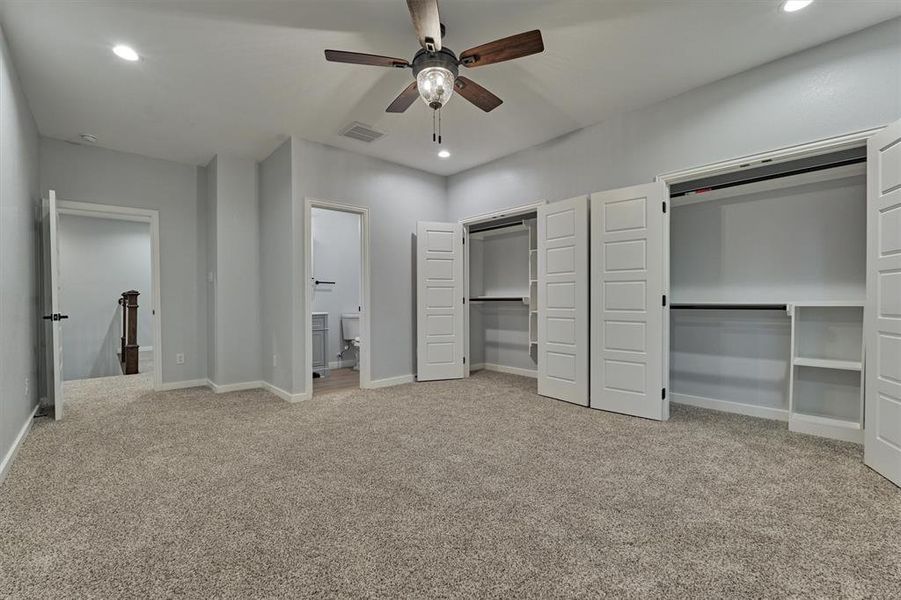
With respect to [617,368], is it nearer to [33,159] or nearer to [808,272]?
[808,272]

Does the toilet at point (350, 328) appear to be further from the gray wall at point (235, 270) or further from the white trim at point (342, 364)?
the gray wall at point (235, 270)

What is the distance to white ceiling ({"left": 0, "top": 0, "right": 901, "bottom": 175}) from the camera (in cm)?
240

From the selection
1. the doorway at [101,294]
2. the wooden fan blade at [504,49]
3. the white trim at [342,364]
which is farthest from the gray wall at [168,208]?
the wooden fan blade at [504,49]

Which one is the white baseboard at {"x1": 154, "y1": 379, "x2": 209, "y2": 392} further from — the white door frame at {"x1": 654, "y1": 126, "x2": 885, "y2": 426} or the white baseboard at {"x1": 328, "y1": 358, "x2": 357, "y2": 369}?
the white door frame at {"x1": 654, "y1": 126, "x2": 885, "y2": 426}

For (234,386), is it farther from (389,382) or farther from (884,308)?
(884,308)

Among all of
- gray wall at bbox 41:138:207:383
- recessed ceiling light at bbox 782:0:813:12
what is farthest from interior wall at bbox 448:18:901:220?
gray wall at bbox 41:138:207:383

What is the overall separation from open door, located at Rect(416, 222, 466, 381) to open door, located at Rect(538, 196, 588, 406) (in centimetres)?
124

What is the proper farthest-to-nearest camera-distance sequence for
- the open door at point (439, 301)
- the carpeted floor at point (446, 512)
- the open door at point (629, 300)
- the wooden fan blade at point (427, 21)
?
the open door at point (439, 301), the open door at point (629, 300), the wooden fan blade at point (427, 21), the carpeted floor at point (446, 512)

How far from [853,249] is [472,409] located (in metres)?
3.27

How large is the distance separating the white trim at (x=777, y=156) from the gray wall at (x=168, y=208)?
5364 millimetres

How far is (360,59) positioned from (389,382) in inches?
139

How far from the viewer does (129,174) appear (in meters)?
4.62

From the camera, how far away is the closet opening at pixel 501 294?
5125 mm

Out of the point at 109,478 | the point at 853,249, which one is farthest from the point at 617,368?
the point at 109,478
